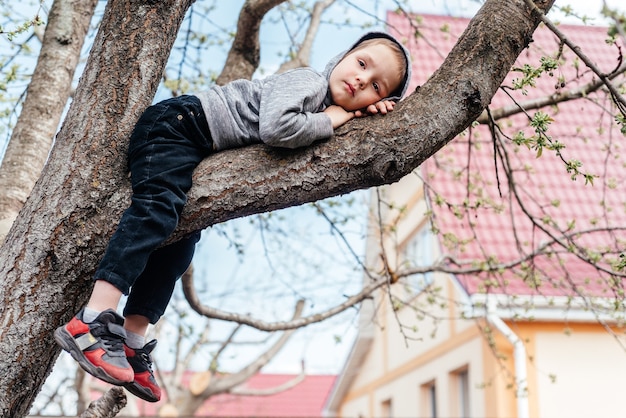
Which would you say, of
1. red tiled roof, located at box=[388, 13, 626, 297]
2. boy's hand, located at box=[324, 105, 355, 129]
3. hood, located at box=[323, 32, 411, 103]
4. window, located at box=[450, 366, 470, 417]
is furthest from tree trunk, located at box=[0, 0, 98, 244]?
window, located at box=[450, 366, 470, 417]

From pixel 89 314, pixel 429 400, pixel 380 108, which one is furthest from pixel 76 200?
pixel 429 400

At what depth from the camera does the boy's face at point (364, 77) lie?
9.15 feet

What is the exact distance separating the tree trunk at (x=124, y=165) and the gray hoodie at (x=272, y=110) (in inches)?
2.7

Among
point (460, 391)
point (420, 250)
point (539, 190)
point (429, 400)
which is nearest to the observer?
point (539, 190)

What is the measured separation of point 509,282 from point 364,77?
5.03 m

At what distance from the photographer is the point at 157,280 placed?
9.24ft

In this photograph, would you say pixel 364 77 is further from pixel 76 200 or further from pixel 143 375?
pixel 143 375

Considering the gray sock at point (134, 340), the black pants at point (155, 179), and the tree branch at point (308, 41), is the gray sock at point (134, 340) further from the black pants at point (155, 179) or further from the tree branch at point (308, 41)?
the tree branch at point (308, 41)

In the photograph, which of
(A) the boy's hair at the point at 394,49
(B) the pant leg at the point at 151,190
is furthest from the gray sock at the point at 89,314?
(A) the boy's hair at the point at 394,49

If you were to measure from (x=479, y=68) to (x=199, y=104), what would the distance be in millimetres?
955

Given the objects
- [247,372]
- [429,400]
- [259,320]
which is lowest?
[259,320]

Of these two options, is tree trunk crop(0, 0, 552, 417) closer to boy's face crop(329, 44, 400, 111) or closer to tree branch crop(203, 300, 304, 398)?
boy's face crop(329, 44, 400, 111)

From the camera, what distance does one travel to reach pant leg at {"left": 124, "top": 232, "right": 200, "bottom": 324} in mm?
2801

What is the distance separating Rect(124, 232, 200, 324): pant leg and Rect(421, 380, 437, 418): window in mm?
8924
